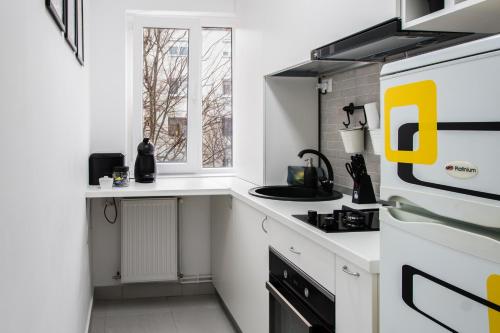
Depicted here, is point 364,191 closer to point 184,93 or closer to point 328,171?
point 328,171

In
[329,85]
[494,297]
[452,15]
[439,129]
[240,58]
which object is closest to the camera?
[494,297]

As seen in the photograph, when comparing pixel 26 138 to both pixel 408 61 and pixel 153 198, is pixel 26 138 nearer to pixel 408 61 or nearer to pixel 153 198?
pixel 408 61

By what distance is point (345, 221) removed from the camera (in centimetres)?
180

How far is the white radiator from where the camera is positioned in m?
3.66

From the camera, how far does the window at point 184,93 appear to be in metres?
3.88

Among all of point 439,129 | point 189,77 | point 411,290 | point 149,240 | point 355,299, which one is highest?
point 189,77

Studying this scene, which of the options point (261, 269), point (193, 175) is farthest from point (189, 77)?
point (261, 269)

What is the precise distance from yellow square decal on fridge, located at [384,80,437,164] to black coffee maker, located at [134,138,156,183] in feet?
8.88

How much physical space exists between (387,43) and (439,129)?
1026mm

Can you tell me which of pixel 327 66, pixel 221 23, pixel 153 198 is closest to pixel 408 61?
pixel 327 66

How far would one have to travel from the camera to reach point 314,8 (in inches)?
90.2

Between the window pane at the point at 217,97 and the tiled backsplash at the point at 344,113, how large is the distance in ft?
4.02

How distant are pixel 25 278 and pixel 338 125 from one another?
2.01 meters

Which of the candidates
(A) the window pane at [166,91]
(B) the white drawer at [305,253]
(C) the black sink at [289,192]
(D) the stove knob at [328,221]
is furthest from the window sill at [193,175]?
(D) the stove knob at [328,221]
